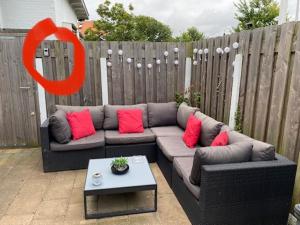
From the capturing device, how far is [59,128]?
3.32 m

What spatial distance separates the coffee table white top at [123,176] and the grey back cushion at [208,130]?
2.84 feet

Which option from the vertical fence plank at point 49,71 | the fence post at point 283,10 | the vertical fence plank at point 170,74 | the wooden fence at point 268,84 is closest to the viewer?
the wooden fence at point 268,84

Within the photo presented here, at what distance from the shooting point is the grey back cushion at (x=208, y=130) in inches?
115

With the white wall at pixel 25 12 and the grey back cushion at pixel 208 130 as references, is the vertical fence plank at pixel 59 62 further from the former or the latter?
the grey back cushion at pixel 208 130

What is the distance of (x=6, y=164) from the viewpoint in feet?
11.9

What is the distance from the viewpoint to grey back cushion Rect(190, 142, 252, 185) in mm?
2027

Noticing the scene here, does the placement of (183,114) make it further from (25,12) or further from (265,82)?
(25,12)

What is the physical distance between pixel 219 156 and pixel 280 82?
1097 mm

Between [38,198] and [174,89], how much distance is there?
316cm

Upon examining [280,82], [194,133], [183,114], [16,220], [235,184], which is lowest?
[16,220]

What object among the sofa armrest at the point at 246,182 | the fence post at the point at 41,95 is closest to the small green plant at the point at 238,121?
the sofa armrest at the point at 246,182

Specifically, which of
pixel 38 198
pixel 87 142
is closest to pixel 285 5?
pixel 87 142

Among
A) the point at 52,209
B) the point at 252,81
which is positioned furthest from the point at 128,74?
the point at 52,209

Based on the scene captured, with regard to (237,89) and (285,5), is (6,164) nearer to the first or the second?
(237,89)
